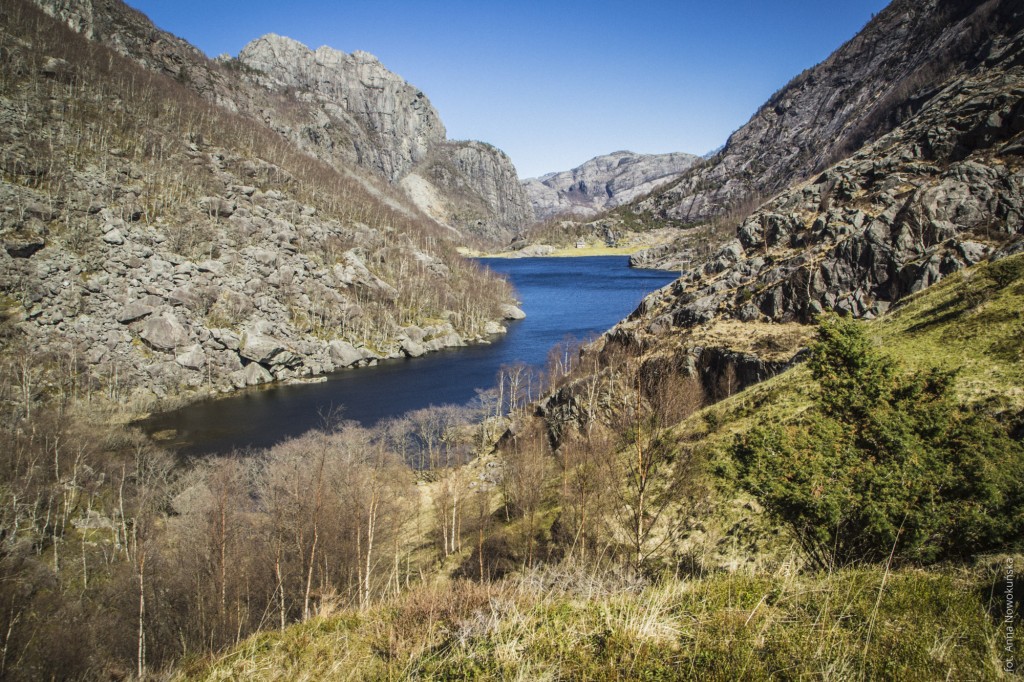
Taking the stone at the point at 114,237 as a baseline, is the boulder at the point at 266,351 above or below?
below

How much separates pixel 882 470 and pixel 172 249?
111193mm

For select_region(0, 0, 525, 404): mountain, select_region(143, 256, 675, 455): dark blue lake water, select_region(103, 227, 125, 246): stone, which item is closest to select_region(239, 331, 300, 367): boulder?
select_region(0, 0, 525, 404): mountain

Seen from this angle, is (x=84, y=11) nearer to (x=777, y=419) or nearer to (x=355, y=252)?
(x=355, y=252)

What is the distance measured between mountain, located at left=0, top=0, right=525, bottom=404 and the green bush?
283 feet

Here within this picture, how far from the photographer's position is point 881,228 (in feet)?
147

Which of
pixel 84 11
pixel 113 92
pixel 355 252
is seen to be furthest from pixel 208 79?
pixel 355 252

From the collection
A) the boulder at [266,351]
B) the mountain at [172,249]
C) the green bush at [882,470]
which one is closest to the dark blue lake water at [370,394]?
the mountain at [172,249]

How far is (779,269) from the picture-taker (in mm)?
51312

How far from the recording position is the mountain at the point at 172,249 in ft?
245

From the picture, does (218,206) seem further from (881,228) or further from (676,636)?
(676,636)

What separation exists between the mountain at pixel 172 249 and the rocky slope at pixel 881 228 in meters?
65.4

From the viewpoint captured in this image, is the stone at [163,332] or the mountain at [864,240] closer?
the mountain at [864,240]

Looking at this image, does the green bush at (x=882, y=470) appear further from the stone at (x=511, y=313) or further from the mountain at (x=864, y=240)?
the stone at (x=511, y=313)

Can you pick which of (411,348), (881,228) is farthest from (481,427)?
(881,228)
